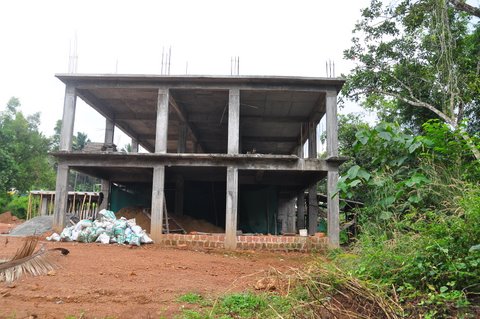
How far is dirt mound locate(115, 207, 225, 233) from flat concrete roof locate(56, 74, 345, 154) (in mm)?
3819

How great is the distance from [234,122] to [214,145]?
27.2ft

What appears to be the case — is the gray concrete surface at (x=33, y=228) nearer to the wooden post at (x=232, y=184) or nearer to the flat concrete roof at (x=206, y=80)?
the flat concrete roof at (x=206, y=80)

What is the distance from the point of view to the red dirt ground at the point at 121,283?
15.1ft

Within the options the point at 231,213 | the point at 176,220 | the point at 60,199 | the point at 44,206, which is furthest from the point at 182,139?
the point at 44,206

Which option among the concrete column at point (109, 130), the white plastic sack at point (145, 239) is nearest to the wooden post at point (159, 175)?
the white plastic sack at point (145, 239)

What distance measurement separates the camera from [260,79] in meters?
12.0

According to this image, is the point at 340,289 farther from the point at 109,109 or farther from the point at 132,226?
the point at 109,109

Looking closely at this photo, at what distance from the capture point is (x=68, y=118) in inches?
498

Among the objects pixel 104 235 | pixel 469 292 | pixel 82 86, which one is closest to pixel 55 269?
pixel 104 235

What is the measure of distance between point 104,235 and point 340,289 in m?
8.97

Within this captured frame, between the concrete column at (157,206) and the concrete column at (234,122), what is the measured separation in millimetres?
2364

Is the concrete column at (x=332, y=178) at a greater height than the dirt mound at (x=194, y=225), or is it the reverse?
the concrete column at (x=332, y=178)

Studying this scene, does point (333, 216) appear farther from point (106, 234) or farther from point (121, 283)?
point (121, 283)

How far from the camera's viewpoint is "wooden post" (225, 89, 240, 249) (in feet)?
38.1
